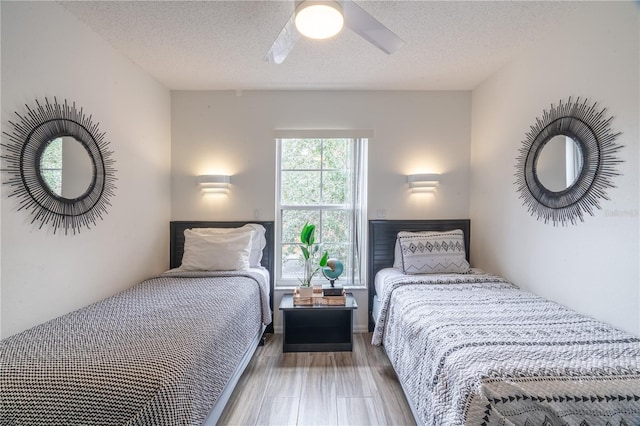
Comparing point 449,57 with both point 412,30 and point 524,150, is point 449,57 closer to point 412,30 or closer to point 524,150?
point 412,30

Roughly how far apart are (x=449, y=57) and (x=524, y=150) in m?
0.96

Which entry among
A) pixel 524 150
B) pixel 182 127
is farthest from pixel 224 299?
pixel 524 150

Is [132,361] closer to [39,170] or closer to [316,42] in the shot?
[39,170]

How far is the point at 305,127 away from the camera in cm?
315

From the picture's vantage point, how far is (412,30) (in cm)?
206

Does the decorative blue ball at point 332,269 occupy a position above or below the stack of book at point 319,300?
above

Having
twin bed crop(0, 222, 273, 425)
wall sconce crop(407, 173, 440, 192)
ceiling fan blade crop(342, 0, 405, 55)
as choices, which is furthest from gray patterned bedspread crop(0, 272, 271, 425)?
wall sconce crop(407, 173, 440, 192)

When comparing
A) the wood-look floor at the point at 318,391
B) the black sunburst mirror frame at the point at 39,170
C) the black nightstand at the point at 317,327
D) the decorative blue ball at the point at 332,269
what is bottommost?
the wood-look floor at the point at 318,391

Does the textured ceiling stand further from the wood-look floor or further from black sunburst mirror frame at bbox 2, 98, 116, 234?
the wood-look floor

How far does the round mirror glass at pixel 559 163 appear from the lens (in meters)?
1.88

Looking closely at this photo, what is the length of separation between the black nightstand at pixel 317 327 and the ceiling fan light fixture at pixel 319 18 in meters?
2.09

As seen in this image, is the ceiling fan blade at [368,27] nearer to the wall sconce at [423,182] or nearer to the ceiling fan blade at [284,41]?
the ceiling fan blade at [284,41]

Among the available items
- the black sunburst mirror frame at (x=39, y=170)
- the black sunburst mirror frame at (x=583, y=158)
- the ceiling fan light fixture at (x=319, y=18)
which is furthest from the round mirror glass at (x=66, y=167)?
the black sunburst mirror frame at (x=583, y=158)

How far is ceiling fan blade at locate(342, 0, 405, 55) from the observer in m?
1.57
